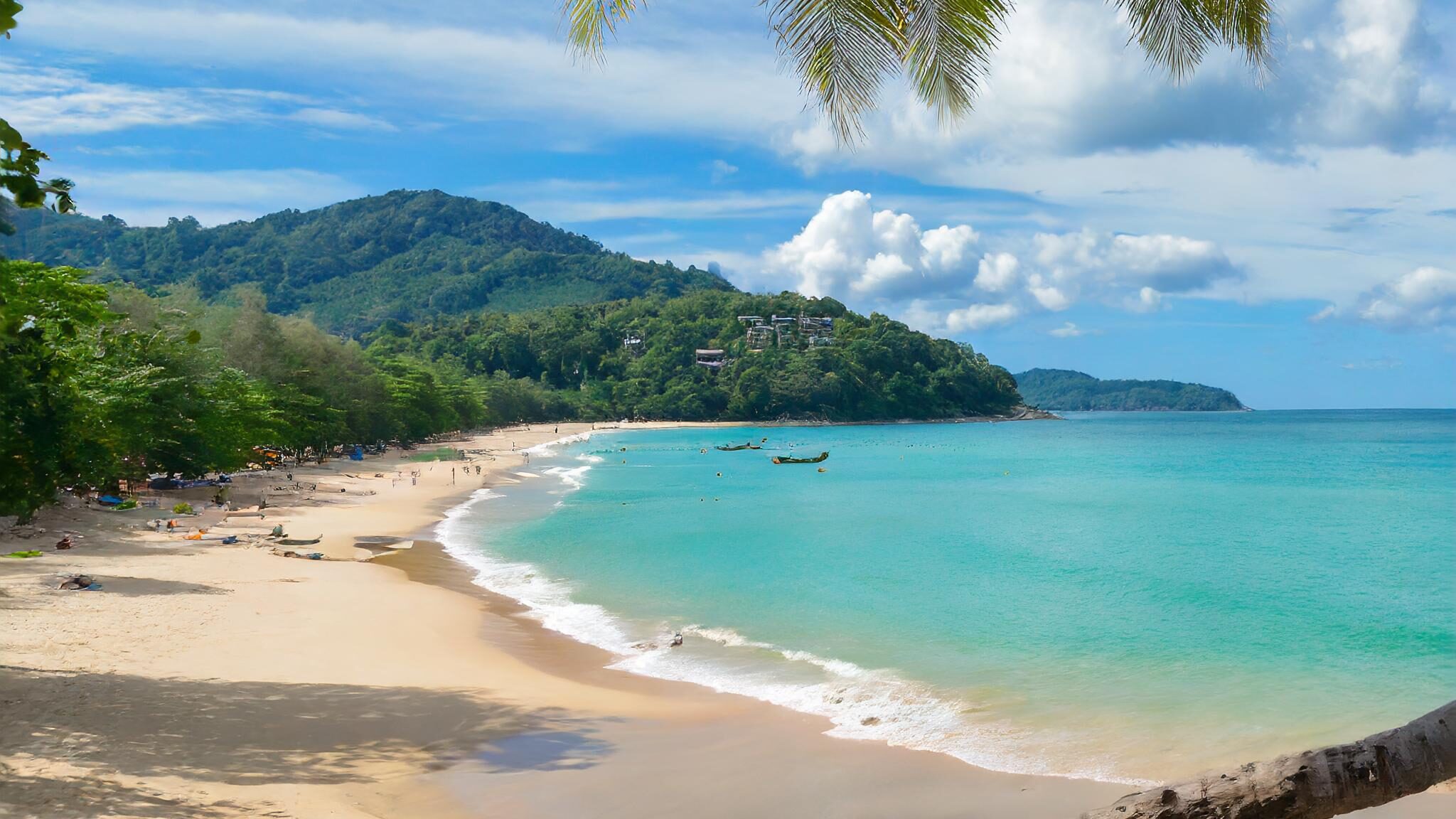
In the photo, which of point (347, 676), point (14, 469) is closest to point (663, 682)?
point (347, 676)

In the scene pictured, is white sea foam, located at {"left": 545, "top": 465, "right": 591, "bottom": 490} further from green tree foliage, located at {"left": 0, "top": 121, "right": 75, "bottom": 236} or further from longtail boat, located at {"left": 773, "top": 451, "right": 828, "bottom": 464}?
green tree foliage, located at {"left": 0, "top": 121, "right": 75, "bottom": 236}

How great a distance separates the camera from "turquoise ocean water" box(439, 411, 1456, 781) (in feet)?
35.1

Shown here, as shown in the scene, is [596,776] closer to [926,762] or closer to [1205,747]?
[926,762]

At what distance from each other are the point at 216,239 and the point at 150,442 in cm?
19326

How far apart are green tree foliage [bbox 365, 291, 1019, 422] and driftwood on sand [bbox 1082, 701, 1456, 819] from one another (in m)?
116

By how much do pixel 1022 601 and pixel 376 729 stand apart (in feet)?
45.1

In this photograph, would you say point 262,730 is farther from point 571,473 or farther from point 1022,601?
point 571,473

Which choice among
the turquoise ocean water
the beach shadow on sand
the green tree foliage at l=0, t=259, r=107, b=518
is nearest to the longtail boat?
the turquoise ocean water

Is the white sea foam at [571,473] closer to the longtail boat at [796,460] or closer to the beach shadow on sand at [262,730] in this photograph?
the longtail boat at [796,460]

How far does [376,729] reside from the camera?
833cm

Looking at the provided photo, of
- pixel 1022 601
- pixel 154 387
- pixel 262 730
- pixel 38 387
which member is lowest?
pixel 1022 601

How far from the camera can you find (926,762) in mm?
8539

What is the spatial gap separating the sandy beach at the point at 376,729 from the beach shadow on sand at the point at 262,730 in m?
0.03

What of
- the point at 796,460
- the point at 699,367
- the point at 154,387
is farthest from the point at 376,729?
the point at 699,367
